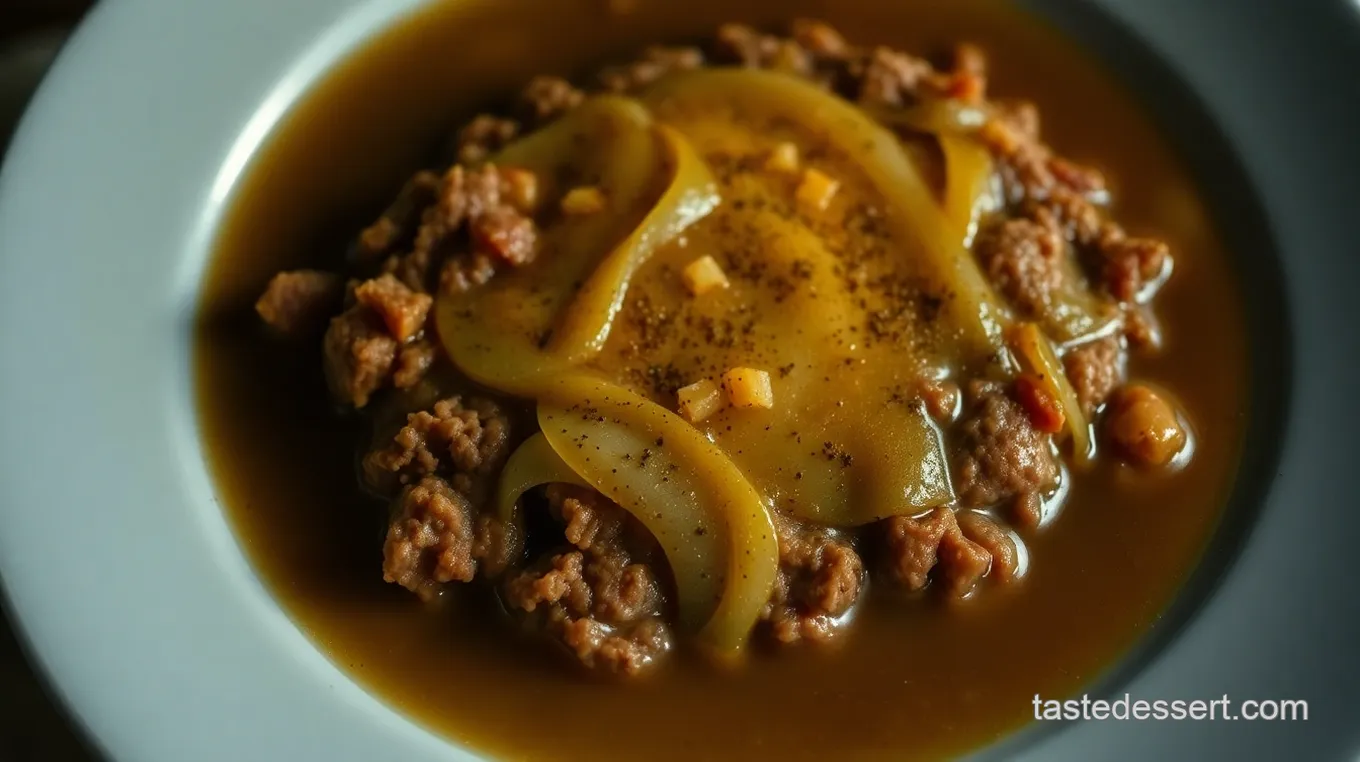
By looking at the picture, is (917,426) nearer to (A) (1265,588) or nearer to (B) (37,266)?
(A) (1265,588)

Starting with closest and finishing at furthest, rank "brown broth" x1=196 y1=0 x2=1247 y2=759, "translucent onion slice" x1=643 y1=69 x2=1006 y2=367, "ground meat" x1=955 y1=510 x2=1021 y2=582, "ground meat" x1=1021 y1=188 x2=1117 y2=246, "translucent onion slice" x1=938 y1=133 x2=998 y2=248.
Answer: "brown broth" x1=196 y1=0 x2=1247 y2=759
"ground meat" x1=955 y1=510 x2=1021 y2=582
"translucent onion slice" x1=643 y1=69 x2=1006 y2=367
"translucent onion slice" x1=938 y1=133 x2=998 y2=248
"ground meat" x1=1021 y1=188 x2=1117 y2=246

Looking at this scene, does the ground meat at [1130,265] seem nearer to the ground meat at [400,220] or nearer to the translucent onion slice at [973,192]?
the translucent onion slice at [973,192]

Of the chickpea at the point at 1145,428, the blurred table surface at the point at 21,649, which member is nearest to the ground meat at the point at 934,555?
the chickpea at the point at 1145,428

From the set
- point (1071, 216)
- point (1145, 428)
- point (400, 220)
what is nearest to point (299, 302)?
point (400, 220)

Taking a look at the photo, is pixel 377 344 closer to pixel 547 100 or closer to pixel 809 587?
pixel 547 100

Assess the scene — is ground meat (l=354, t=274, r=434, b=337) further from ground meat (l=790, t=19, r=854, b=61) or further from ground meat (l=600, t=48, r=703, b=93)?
ground meat (l=790, t=19, r=854, b=61)

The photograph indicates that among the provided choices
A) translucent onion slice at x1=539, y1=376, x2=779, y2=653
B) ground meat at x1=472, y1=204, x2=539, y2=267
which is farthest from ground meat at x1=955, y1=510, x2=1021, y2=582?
ground meat at x1=472, y1=204, x2=539, y2=267
